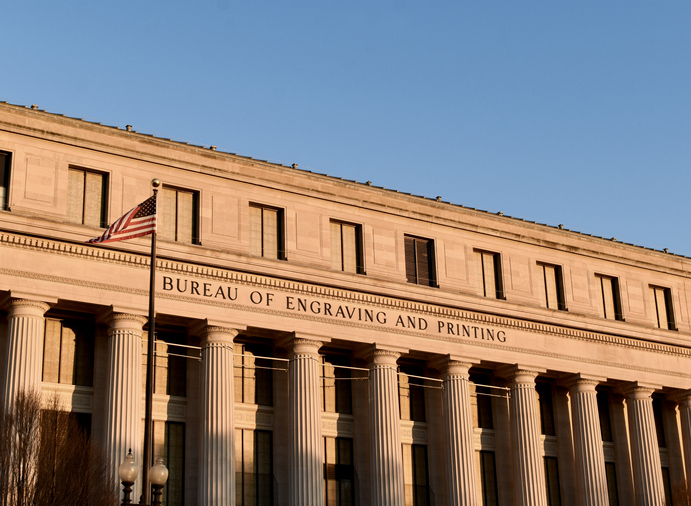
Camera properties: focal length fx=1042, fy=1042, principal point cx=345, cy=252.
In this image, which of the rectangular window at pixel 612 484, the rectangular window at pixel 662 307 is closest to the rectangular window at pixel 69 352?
the rectangular window at pixel 612 484

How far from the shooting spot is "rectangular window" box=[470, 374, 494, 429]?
48281 mm

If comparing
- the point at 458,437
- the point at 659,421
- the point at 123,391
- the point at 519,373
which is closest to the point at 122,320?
the point at 123,391

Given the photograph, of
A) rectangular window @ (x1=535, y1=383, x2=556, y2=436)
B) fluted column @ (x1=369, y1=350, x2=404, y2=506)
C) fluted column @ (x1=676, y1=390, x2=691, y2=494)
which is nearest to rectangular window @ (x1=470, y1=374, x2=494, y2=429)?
rectangular window @ (x1=535, y1=383, x2=556, y2=436)

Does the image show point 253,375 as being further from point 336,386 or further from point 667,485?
point 667,485

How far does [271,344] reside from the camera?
44.1 m

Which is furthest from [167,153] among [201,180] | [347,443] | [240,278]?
[347,443]

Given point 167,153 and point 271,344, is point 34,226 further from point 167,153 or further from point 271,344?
point 271,344

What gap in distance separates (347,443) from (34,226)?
1604cm

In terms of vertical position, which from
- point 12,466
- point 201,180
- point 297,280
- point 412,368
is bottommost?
point 12,466

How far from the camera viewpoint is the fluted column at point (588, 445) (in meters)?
48.2

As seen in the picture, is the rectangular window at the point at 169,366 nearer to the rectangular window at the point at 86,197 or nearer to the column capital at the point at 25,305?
the column capital at the point at 25,305

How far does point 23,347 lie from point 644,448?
98.9 feet

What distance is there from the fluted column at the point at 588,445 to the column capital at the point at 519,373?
2.77m

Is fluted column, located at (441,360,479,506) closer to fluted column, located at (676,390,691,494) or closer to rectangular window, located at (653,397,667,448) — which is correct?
rectangular window, located at (653,397,667,448)
